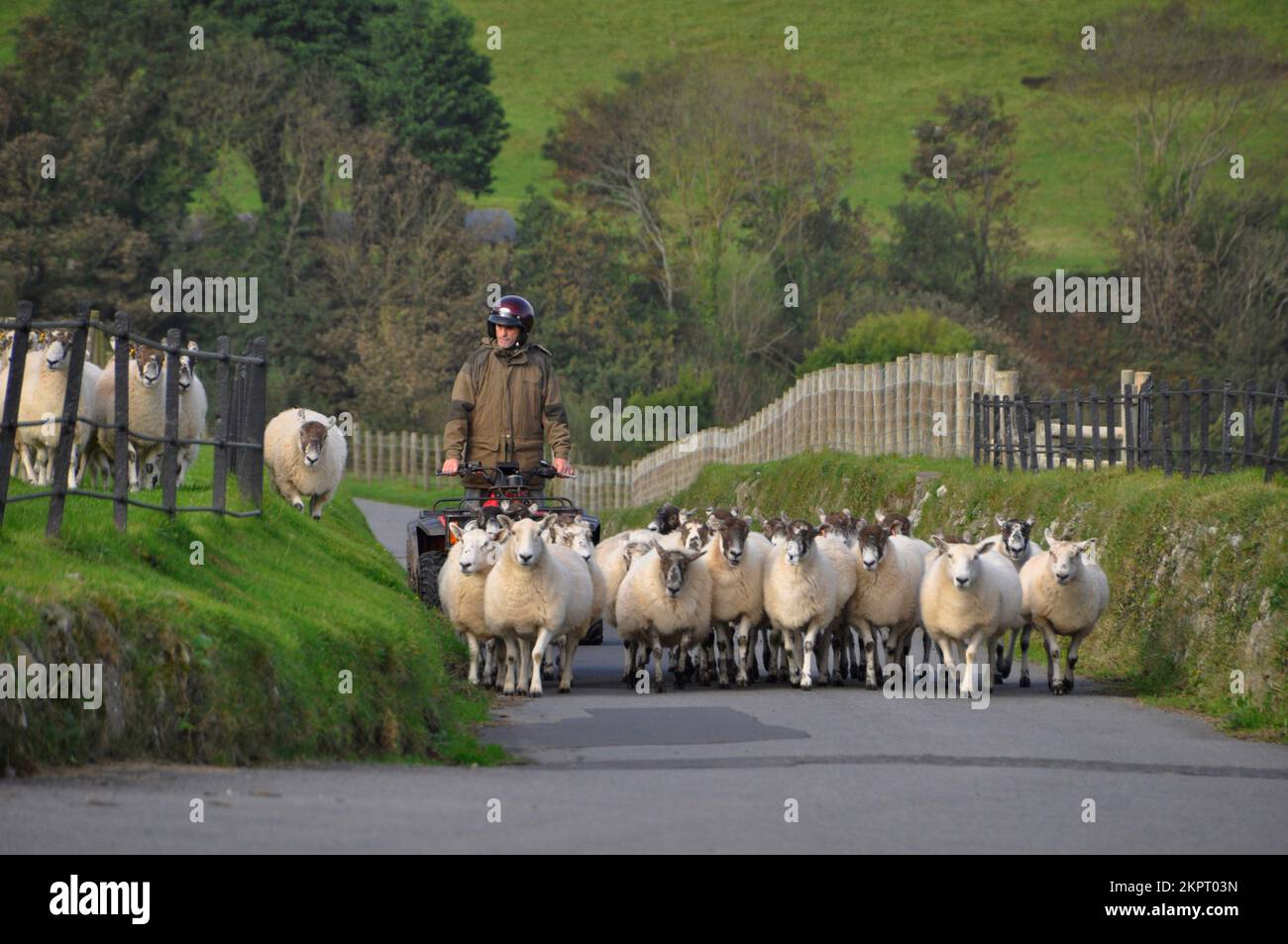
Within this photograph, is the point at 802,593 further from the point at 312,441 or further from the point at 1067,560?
the point at 312,441

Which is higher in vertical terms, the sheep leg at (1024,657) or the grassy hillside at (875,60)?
the grassy hillside at (875,60)

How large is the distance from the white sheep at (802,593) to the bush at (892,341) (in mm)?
36633

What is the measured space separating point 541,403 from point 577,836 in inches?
394

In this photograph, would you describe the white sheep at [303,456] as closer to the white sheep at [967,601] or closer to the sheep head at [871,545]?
the sheep head at [871,545]

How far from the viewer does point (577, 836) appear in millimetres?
10219

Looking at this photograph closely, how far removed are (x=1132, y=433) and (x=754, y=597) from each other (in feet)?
28.6

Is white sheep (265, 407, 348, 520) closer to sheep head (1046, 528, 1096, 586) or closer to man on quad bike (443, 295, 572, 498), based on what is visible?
man on quad bike (443, 295, 572, 498)

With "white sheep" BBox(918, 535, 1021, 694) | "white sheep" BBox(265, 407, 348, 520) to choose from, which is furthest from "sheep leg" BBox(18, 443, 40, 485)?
"white sheep" BBox(918, 535, 1021, 694)

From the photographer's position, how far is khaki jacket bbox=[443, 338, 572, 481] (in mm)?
19812

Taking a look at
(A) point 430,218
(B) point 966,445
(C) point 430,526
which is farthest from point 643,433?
(C) point 430,526

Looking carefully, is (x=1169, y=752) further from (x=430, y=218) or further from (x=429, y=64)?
(x=429, y=64)

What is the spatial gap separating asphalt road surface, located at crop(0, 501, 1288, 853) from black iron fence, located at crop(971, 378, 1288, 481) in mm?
5684

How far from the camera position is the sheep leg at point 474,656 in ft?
60.7

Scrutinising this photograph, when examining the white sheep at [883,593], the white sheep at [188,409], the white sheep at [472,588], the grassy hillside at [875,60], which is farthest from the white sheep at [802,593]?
the grassy hillside at [875,60]
